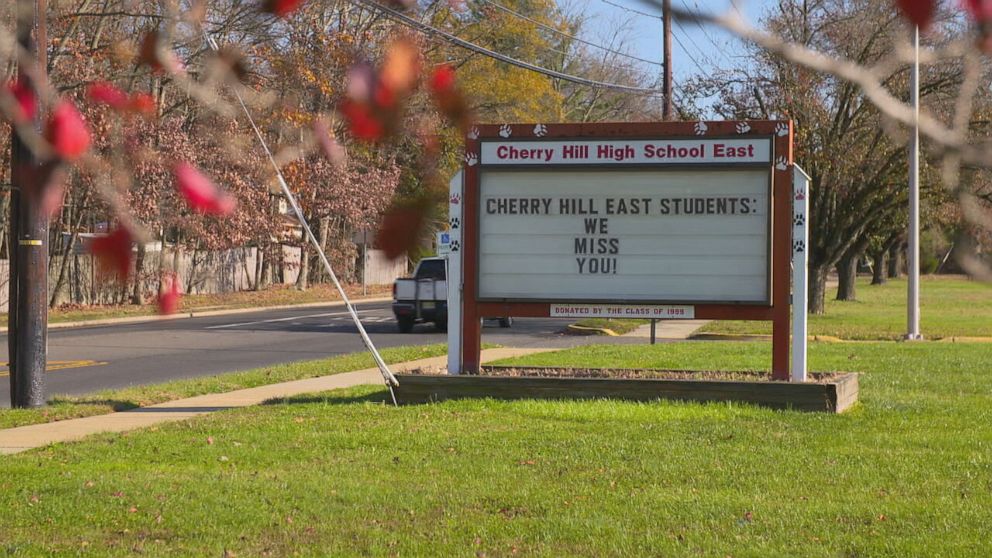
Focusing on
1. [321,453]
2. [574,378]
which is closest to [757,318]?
[574,378]

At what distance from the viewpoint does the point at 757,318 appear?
13195 mm

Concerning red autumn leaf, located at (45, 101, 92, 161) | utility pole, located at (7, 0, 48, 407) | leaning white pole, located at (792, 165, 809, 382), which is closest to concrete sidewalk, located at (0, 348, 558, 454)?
utility pole, located at (7, 0, 48, 407)

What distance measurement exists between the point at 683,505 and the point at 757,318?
585cm

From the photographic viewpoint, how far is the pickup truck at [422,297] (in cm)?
2830

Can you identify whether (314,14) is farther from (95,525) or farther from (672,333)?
(672,333)

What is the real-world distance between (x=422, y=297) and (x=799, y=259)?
1622 centimetres

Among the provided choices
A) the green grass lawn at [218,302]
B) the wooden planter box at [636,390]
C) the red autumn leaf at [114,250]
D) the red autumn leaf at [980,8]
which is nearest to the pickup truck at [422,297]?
the green grass lawn at [218,302]

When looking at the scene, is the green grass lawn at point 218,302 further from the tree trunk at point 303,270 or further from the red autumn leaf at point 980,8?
the red autumn leaf at point 980,8

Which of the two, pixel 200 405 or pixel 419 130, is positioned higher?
pixel 419 130

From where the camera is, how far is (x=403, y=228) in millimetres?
2332

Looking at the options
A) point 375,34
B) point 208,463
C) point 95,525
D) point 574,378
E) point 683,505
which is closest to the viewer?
point 375,34

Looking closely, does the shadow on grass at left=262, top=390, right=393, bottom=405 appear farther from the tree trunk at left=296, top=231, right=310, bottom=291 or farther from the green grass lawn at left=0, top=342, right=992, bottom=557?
the tree trunk at left=296, top=231, right=310, bottom=291

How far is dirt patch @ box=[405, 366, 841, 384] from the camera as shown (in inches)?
524

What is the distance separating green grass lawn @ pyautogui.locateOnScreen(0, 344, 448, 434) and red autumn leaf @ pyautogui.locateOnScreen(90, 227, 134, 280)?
10.1 m
